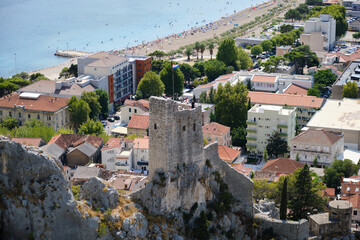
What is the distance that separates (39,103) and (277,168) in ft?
89.9

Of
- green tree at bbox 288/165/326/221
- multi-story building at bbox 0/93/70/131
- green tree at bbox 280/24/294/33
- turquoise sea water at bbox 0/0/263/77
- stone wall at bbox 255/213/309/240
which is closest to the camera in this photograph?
stone wall at bbox 255/213/309/240

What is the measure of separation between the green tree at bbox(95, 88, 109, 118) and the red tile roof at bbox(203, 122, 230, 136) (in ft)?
51.6

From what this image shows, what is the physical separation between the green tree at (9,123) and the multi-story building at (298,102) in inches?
1016

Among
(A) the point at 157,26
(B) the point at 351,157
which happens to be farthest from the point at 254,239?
(A) the point at 157,26

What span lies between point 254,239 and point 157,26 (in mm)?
128757

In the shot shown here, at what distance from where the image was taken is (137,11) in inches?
7382

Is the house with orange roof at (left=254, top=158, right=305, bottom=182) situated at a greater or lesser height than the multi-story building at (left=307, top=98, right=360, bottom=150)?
lesser

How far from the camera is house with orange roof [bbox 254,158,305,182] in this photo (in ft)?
190

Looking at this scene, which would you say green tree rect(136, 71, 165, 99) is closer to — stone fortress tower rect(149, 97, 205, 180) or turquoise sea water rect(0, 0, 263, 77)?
turquoise sea water rect(0, 0, 263, 77)

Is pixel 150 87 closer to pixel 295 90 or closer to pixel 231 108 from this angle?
pixel 231 108

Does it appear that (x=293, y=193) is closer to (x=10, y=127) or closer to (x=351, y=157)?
(x=351, y=157)

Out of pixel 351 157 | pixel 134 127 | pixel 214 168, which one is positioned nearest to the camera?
pixel 214 168

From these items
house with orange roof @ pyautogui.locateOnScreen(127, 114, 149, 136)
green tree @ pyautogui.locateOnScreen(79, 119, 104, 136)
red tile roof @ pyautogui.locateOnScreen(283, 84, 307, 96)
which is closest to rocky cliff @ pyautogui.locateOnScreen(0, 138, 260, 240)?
house with orange roof @ pyautogui.locateOnScreen(127, 114, 149, 136)

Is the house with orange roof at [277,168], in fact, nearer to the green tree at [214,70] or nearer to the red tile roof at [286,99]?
the red tile roof at [286,99]
